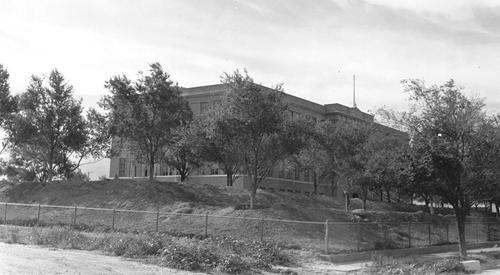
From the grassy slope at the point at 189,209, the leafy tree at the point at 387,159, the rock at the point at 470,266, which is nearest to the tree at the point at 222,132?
the grassy slope at the point at 189,209

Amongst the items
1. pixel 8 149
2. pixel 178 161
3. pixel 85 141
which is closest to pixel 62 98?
pixel 85 141

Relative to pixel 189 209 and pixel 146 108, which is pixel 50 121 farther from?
pixel 189 209

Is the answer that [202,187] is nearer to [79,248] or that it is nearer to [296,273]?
[79,248]

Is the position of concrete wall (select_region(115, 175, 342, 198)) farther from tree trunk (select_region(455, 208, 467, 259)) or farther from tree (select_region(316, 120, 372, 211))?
tree trunk (select_region(455, 208, 467, 259))

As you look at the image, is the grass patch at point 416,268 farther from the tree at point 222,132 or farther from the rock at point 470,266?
the tree at point 222,132

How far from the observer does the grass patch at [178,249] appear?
48.6 ft

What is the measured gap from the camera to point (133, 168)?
6862 cm

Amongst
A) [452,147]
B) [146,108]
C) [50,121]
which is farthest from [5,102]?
[452,147]

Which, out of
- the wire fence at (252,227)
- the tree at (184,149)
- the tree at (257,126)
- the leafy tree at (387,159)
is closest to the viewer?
the leafy tree at (387,159)

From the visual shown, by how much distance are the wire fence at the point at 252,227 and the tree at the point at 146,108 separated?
6505 millimetres

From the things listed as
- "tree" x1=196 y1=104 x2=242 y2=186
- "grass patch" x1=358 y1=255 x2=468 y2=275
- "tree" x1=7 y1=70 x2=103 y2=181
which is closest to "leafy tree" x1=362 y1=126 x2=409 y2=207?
"grass patch" x1=358 y1=255 x2=468 y2=275

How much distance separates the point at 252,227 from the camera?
2291 cm

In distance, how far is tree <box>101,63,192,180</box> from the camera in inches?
1277

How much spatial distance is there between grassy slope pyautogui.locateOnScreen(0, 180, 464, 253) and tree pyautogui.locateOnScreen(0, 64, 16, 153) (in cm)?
486
